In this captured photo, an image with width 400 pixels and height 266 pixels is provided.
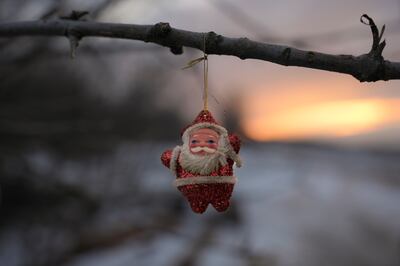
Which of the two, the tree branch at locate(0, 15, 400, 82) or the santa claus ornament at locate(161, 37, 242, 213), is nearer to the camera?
the tree branch at locate(0, 15, 400, 82)

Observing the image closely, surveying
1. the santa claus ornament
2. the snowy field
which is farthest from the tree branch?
the snowy field

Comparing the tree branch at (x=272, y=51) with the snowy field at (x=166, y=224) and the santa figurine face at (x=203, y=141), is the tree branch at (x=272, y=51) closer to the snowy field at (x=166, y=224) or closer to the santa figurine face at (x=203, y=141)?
the santa figurine face at (x=203, y=141)

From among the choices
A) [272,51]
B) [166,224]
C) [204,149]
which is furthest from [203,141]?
[166,224]

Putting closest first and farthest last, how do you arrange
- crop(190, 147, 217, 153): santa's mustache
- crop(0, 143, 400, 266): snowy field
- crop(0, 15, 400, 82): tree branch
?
crop(0, 15, 400, 82): tree branch
crop(190, 147, 217, 153): santa's mustache
crop(0, 143, 400, 266): snowy field

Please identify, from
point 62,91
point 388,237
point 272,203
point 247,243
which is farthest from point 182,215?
point 388,237

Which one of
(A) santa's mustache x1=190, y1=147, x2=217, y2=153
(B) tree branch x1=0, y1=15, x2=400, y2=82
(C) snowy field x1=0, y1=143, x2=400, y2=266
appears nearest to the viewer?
(B) tree branch x1=0, y1=15, x2=400, y2=82

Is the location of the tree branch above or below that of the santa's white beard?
above

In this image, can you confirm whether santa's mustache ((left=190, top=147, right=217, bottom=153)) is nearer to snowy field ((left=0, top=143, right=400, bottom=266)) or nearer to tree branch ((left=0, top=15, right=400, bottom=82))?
tree branch ((left=0, top=15, right=400, bottom=82))

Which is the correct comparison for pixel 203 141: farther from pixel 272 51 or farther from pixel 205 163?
pixel 272 51

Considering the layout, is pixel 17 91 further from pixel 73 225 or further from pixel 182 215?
pixel 182 215

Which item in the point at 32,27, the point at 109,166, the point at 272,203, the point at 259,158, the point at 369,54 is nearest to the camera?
the point at 369,54
